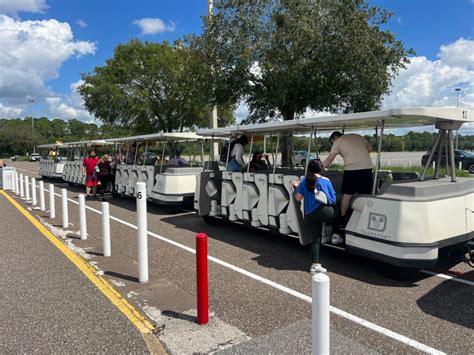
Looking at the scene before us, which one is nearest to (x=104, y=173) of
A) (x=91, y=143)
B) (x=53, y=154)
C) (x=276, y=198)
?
(x=91, y=143)

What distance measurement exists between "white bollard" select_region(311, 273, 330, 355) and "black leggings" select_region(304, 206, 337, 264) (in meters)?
3.05

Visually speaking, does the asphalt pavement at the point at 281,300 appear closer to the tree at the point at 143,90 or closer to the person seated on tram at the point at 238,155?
the person seated on tram at the point at 238,155

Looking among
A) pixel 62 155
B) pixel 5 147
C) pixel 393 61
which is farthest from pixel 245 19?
pixel 5 147

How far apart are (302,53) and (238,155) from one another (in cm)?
615

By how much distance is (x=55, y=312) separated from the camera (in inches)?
172

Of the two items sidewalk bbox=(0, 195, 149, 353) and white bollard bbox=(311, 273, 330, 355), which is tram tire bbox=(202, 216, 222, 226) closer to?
sidewalk bbox=(0, 195, 149, 353)

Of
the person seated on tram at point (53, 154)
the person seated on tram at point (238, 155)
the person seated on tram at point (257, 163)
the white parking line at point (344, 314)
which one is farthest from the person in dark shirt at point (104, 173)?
the person seated on tram at point (53, 154)

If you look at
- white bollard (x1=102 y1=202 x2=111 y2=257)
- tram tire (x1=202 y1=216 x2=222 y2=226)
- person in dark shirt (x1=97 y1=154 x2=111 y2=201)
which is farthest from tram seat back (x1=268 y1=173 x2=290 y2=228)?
person in dark shirt (x1=97 y1=154 x2=111 y2=201)

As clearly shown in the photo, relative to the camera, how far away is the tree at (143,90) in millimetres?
24922

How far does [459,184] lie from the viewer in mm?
5590

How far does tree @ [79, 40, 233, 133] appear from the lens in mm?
24922

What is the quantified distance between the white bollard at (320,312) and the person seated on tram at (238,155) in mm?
6124

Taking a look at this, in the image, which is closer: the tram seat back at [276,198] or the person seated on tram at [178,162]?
the tram seat back at [276,198]

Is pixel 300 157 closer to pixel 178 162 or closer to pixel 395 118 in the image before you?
pixel 395 118
